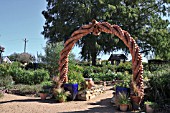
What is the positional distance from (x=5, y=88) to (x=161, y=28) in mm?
26559

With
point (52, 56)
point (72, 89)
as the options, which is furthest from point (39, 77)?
point (72, 89)

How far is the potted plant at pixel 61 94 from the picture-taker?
10094mm

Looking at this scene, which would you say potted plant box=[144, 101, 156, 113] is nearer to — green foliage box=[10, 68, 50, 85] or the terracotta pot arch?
the terracotta pot arch

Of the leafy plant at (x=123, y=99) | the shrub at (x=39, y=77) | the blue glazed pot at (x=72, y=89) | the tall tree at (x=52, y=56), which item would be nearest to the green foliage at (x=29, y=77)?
the shrub at (x=39, y=77)

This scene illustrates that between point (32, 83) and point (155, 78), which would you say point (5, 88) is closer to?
point (32, 83)

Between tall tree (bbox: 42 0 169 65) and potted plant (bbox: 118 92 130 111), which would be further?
tall tree (bbox: 42 0 169 65)

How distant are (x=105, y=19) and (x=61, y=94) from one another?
77.2ft

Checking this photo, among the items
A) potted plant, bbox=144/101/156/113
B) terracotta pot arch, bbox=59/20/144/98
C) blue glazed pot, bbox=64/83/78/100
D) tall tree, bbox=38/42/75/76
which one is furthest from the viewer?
tall tree, bbox=38/42/75/76

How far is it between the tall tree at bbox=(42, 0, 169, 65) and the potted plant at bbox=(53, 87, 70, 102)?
20503mm

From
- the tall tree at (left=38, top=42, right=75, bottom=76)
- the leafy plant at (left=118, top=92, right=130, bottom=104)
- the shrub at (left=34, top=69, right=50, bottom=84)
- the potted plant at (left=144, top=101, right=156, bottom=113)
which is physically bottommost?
the potted plant at (left=144, top=101, right=156, bottom=113)

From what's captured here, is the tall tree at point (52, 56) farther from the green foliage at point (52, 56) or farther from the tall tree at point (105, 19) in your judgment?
the tall tree at point (105, 19)

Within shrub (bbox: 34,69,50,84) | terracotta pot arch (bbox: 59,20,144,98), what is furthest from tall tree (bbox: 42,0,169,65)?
terracotta pot arch (bbox: 59,20,144,98)

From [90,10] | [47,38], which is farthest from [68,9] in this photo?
[47,38]

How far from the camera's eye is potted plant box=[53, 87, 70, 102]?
10094 mm
